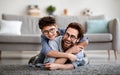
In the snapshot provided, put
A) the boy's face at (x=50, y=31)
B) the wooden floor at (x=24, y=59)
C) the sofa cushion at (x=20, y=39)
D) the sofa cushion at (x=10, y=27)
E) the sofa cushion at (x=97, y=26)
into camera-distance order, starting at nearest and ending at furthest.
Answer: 1. the boy's face at (x=50, y=31)
2. the wooden floor at (x=24, y=59)
3. the sofa cushion at (x=20, y=39)
4. the sofa cushion at (x=10, y=27)
5. the sofa cushion at (x=97, y=26)

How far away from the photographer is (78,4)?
A: 18.9 feet

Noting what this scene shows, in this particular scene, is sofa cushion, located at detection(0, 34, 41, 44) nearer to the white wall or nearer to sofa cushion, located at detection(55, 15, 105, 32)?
sofa cushion, located at detection(55, 15, 105, 32)

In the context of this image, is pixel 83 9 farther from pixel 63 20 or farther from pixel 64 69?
pixel 64 69

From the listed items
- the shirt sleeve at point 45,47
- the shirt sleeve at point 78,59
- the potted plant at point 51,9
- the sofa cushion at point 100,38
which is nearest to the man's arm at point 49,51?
the shirt sleeve at point 45,47

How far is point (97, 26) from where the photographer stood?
4.29 m

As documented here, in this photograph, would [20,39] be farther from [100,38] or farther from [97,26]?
[97,26]

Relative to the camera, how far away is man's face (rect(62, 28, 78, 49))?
1.68 metres

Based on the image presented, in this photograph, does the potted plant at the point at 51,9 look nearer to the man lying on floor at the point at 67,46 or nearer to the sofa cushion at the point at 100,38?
the sofa cushion at the point at 100,38

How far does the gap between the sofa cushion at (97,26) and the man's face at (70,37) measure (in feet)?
8.43

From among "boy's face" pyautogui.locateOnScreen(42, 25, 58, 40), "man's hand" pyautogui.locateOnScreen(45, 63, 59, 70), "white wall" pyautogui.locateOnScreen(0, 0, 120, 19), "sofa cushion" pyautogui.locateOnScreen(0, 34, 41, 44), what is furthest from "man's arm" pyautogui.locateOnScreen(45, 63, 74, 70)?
"white wall" pyautogui.locateOnScreen(0, 0, 120, 19)

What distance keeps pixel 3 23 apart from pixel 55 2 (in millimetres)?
1886

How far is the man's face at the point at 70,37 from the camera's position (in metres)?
1.68

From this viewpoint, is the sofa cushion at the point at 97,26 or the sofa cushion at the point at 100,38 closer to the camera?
the sofa cushion at the point at 100,38

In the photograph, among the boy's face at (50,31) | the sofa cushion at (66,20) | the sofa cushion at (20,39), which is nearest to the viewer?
the boy's face at (50,31)
